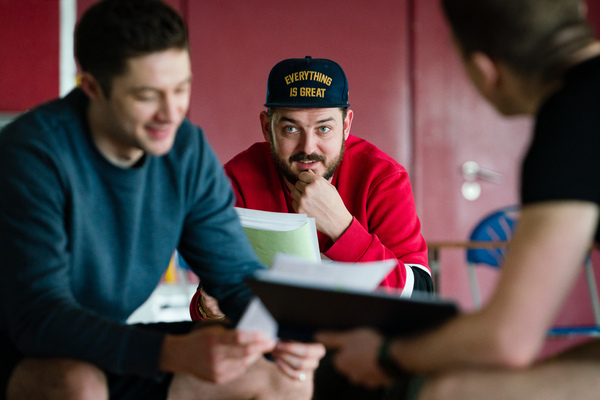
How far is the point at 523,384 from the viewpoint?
88 centimetres

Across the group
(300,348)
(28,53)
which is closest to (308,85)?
(300,348)

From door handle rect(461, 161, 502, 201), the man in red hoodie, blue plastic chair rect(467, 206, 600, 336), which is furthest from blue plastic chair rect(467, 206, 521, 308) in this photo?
the man in red hoodie

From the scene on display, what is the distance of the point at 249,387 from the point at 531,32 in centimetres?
83

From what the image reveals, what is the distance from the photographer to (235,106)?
3.66 metres

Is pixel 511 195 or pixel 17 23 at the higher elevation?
pixel 17 23

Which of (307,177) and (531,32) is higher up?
(531,32)

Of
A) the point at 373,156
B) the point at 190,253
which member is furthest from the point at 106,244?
the point at 373,156

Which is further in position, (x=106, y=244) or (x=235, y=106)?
(x=235, y=106)

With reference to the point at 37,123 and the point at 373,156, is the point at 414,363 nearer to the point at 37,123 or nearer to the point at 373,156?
the point at 37,123

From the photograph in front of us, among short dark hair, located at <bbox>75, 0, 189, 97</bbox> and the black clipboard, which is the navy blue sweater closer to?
short dark hair, located at <bbox>75, 0, 189, 97</bbox>

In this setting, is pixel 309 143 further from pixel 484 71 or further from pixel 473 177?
pixel 473 177

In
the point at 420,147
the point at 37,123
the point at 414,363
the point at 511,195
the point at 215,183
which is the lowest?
the point at 511,195

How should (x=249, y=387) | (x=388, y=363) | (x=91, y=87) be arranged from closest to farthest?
(x=388, y=363), (x=91, y=87), (x=249, y=387)

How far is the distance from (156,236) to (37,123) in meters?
0.31
